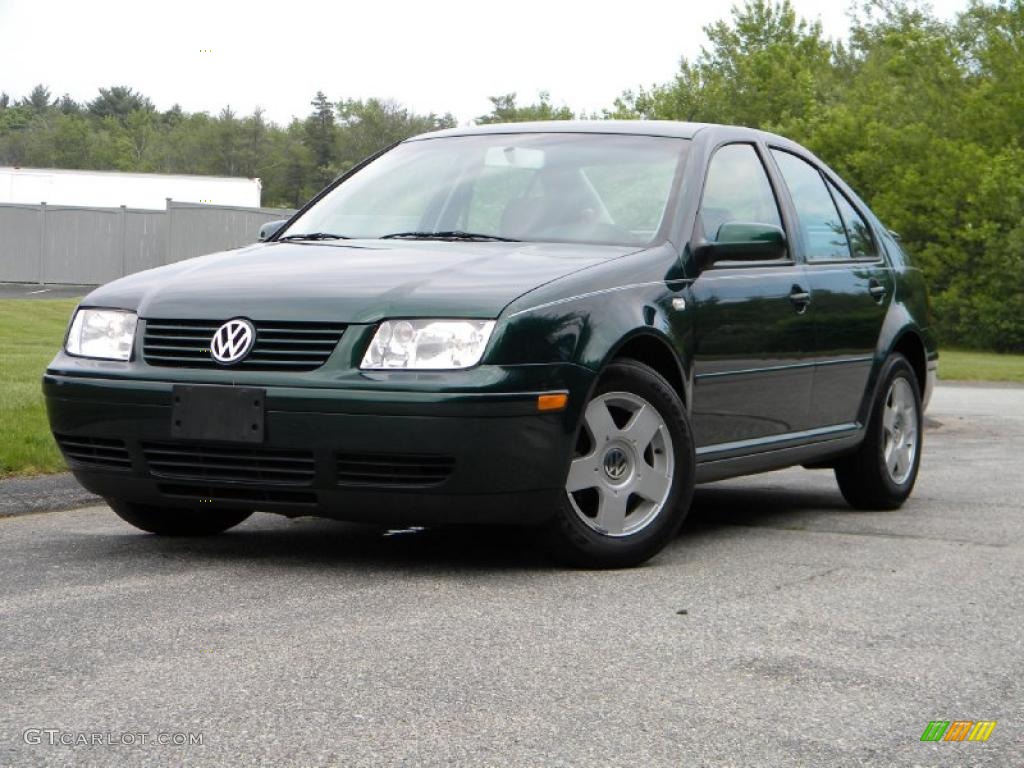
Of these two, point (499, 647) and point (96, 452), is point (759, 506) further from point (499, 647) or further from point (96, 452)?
point (499, 647)

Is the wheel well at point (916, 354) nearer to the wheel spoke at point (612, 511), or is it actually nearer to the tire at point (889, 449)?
the tire at point (889, 449)

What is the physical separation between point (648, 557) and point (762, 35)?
60.4 m

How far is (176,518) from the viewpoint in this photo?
6.62 meters

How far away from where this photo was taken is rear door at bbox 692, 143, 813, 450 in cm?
662

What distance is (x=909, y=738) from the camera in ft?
12.4

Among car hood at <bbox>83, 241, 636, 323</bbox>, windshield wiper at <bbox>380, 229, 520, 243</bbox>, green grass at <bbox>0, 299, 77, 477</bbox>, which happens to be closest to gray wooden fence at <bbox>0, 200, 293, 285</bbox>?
green grass at <bbox>0, 299, 77, 477</bbox>

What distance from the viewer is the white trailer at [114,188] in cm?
5419

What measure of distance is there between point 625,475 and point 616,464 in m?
0.05

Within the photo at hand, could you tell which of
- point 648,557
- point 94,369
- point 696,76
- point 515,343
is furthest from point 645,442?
point 696,76

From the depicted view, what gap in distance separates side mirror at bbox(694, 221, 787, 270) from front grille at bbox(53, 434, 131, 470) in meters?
2.22

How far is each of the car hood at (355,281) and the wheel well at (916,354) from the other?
255 centimetres

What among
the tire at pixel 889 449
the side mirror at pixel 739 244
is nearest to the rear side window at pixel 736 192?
the side mirror at pixel 739 244

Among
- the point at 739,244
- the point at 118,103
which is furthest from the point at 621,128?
the point at 118,103

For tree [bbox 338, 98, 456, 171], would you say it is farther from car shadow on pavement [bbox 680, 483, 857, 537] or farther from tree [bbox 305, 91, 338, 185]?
car shadow on pavement [bbox 680, 483, 857, 537]
